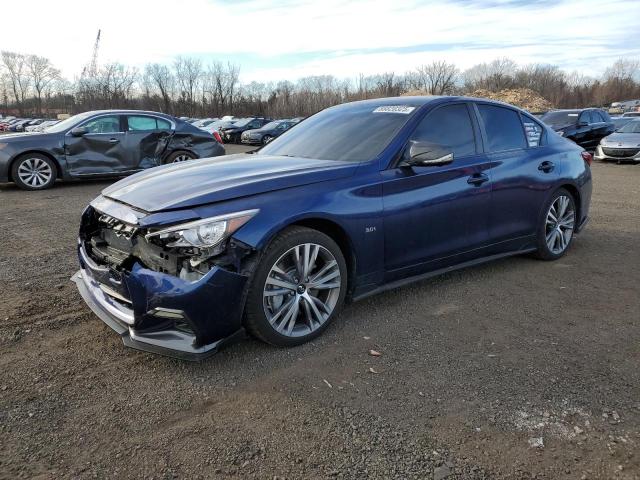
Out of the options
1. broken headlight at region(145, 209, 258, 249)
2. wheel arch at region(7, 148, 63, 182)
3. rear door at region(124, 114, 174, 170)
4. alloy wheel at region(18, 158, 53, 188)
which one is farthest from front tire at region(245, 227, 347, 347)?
alloy wheel at region(18, 158, 53, 188)

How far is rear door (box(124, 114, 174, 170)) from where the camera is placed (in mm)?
10242

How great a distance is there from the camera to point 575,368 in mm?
3080

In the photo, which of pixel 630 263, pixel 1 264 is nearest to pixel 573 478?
pixel 630 263

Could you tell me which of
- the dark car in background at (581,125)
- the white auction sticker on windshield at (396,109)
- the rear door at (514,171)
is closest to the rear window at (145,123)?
the white auction sticker on windshield at (396,109)

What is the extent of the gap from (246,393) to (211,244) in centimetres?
84

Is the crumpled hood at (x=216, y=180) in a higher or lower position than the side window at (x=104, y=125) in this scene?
lower

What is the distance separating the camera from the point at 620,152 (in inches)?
601

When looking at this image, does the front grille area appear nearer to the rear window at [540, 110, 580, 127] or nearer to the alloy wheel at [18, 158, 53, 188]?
the rear window at [540, 110, 580, 127]

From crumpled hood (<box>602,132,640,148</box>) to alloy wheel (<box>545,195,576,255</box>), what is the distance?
468 inches

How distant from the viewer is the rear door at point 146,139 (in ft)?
33.6

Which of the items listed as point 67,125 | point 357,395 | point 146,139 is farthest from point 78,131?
point 357,395

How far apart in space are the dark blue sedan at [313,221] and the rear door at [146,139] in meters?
6.43

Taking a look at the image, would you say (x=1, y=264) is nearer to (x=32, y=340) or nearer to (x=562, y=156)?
(x=32, y=340)

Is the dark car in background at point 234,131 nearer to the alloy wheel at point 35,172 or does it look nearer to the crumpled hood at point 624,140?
the crumpled hood at point 624,140
